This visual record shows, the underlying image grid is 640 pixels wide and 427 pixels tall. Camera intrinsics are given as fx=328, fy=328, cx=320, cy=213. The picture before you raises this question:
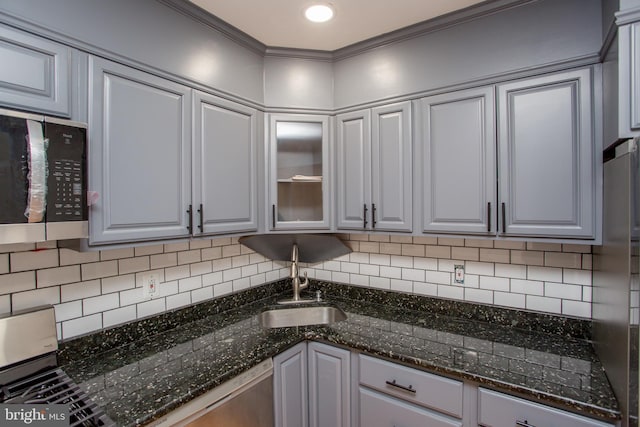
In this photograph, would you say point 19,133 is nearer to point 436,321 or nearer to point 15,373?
point 15,373

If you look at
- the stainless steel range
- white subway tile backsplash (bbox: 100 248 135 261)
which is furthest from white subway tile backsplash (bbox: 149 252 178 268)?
the stainless steel range

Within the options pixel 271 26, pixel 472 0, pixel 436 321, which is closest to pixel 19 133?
pixel 271 26

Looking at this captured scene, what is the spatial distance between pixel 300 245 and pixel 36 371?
152 cm

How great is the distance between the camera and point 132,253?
5.32 ft

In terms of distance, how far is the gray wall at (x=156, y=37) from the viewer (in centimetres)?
114

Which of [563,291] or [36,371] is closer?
[36,371]

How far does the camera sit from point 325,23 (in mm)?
1717

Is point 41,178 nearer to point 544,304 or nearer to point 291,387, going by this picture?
point 291,387

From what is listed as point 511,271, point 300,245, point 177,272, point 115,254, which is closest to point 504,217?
point 511,271

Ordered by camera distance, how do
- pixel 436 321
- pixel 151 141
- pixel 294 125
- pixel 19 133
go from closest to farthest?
pixel 19 133 → pixel 151 141 → pixel 436 321 → pixel 294 125

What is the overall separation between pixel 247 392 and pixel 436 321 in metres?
1.09

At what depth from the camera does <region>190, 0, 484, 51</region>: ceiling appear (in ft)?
5.10

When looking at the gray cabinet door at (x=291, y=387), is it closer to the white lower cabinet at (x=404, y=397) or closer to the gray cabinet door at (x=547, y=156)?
the white lower cabinet at (x=404, y=397)

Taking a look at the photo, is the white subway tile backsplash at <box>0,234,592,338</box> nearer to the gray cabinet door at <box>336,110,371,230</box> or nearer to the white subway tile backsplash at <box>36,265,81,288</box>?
the white subway tile backsplash at <box>36,265,81,288</box>
